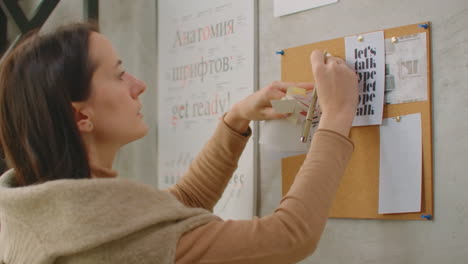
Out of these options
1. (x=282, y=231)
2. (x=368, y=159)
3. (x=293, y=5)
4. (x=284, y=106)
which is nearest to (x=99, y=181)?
(x=282, y=231)

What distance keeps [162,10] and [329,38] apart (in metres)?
0.67

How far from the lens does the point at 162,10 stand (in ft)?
5.41

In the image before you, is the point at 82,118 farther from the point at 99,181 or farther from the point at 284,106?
the point at 284,106

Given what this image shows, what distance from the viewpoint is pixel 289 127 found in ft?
3.74

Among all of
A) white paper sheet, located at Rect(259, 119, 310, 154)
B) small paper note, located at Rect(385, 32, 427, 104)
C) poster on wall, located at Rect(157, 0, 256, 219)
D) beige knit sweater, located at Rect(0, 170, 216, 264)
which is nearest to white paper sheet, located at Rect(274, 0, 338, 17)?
poster on wall, located at Rect(157, 0, 256, 219)

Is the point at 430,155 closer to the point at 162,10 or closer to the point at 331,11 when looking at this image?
the point at 331,11

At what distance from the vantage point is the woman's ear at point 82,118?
0.94m

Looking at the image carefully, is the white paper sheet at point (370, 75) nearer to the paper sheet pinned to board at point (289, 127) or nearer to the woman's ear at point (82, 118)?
the paper sheet pinned to board at point (289, 127)

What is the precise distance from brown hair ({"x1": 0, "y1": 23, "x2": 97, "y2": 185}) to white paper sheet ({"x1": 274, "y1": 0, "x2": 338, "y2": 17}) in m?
0.54

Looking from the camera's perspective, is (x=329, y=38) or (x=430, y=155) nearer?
(x=430, y=155)

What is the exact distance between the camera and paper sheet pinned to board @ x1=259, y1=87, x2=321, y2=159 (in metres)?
1.07

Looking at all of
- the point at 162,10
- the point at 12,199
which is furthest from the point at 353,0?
the point at 12,199

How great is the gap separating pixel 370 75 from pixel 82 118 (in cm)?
62

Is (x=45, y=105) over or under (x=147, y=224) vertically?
over
